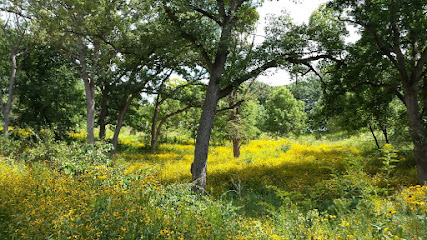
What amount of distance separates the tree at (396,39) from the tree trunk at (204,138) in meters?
5.48

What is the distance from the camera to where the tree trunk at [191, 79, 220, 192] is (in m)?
8.82

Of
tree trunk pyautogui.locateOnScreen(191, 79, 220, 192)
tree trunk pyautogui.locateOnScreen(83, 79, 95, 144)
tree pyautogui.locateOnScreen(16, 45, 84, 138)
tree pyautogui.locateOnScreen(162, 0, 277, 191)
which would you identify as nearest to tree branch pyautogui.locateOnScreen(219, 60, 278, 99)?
tree pyautogui.locateOnScreen(162, 0, 277, 191)

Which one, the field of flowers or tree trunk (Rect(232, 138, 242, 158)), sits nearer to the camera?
the field of flowers

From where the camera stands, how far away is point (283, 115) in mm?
38312

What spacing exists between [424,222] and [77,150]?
740 centimetres

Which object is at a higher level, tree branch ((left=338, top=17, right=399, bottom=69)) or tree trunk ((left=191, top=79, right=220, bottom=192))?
tree branch ((left=338, top=17, right=399, bottom=69))

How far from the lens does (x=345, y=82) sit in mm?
10914

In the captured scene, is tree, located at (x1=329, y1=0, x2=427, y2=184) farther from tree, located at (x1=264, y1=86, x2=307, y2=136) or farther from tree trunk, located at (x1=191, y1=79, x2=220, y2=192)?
tree, located at (x1=264, y1=86, x2=307, y2=136)

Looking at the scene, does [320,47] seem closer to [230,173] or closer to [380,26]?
[380,26]

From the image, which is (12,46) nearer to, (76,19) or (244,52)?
(76,19)

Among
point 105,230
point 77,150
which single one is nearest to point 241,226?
point 105,230

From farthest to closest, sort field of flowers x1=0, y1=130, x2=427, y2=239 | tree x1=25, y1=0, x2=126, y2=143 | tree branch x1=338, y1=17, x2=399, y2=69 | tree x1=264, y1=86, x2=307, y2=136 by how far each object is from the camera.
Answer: tree x1=264, y1=86, x2=307, y2=136 < tree x1=25, y1=0, x2=126, y2=143 < tree branch x1=338, y1=17, x2=399, y2=69 < field of flowers x1=0, y1=130, x2=427, y2=239

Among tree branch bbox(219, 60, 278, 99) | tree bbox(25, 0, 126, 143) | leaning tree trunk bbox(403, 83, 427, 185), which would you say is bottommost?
leaning tree trunk bbox(403, 83, 427, 185)

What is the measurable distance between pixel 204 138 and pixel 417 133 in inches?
304
